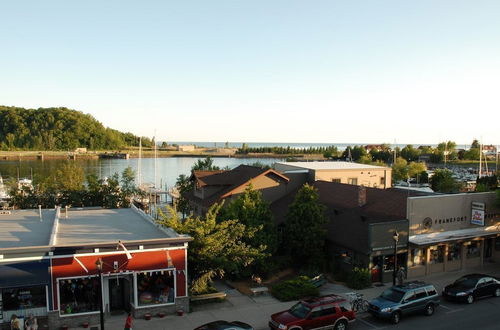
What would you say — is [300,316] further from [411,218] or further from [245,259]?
[411,218]

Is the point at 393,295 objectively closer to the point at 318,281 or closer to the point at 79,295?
the point at 318,281

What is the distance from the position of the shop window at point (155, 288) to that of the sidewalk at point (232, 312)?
0.92 meters

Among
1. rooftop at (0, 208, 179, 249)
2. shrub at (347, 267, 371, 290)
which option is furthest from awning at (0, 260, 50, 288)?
shrub at (347, 267, 371, 290)

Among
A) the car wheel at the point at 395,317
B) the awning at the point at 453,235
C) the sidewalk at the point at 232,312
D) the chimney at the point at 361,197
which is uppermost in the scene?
the chimney at the point at 361,197

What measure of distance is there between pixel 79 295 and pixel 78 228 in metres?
5.16

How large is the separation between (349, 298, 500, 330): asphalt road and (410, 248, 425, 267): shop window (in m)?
4.97

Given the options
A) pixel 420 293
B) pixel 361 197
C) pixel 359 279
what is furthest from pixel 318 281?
pixel 361 197

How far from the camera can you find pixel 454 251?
29.3 m

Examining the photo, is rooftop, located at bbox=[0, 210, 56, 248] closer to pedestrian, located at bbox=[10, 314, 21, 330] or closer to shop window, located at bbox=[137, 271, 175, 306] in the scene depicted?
pedestrian, located at bbox=[10, 314, 21, 330]


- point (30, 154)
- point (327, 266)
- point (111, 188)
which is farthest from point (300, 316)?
point (30, 154)

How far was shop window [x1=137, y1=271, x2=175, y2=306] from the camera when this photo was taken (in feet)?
68.7

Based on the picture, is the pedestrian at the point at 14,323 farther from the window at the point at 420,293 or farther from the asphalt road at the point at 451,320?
the window at the point at 420,293

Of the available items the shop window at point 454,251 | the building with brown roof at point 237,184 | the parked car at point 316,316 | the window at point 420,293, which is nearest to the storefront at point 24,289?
the parked car at point 316,316

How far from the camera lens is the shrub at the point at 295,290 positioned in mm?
23281
